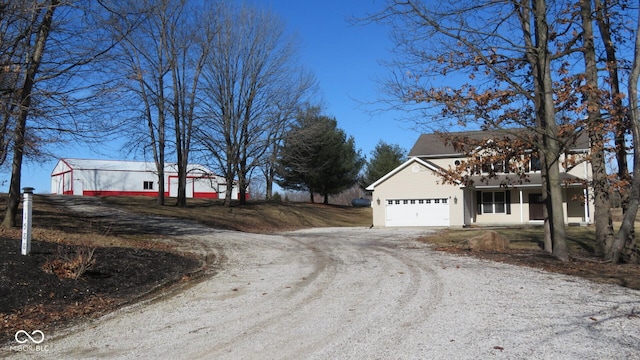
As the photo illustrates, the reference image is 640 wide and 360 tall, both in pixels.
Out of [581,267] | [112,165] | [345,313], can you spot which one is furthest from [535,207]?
[112,165]

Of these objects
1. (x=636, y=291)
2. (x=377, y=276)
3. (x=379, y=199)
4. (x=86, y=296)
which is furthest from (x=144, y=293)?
(x=379, y=199)

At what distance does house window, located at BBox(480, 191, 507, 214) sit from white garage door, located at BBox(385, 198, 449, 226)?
10.5 feet

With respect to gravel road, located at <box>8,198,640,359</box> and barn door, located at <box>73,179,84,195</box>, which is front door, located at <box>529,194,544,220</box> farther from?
barn door, located at <box>73,179,84,195</box>

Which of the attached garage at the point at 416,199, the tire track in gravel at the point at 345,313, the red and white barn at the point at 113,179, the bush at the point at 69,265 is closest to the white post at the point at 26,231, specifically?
the bush at the point at 69,265

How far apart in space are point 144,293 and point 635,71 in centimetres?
1199

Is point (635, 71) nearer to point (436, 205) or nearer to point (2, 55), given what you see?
point (2, 55)

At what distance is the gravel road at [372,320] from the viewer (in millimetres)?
5406

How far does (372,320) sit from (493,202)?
27703mm

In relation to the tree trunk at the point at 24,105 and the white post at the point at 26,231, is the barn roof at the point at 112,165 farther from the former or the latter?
the white post at the point at 26,231

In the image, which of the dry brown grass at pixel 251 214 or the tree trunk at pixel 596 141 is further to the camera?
the dry brown grass at pixel 251 214

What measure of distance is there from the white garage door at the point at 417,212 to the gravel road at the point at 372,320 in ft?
66.6

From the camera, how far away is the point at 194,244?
1661 centimetres

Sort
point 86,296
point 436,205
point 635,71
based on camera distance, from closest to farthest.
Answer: point 86,296 < point 635,71 < point 436,205

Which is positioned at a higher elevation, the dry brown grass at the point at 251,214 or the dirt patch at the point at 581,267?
the dry brown grass at the point at 251,214
